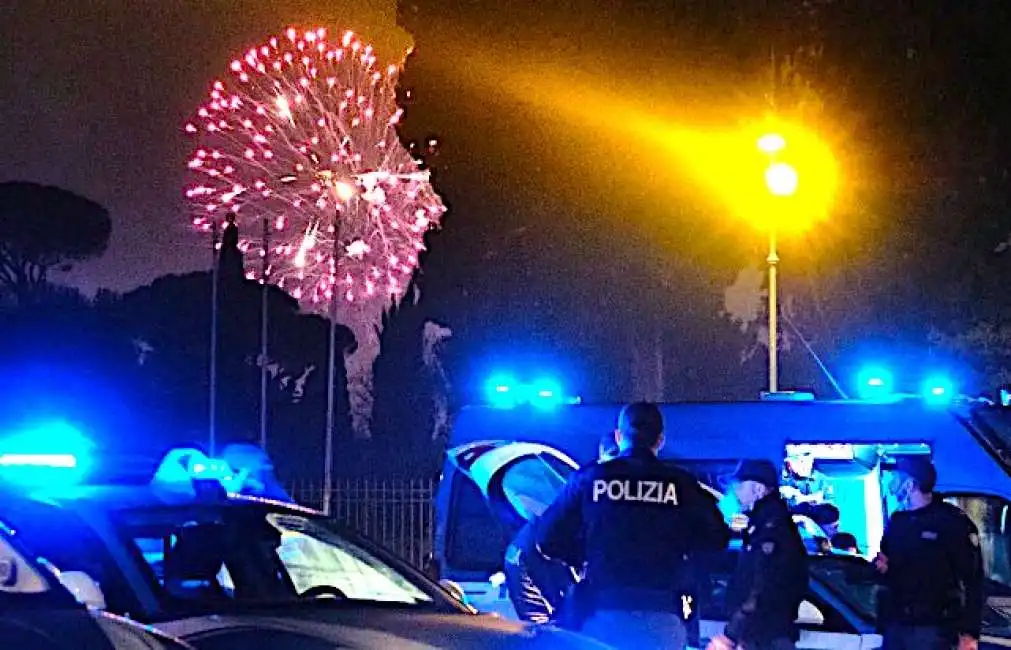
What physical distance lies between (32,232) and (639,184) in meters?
22.3

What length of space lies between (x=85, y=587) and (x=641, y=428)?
206cm

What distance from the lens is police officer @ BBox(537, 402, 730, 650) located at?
5582 millimetres

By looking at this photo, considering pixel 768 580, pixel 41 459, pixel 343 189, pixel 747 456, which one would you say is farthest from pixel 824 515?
pixel 343 189

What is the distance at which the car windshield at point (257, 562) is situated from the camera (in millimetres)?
5496

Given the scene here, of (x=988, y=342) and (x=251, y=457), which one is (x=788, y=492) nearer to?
(x=251, y=457)

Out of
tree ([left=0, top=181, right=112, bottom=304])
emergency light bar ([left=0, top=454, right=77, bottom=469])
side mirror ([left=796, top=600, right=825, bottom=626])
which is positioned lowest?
side mirror ([left=796, top=600, right=825, bottom=626])

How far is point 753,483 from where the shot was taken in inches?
253

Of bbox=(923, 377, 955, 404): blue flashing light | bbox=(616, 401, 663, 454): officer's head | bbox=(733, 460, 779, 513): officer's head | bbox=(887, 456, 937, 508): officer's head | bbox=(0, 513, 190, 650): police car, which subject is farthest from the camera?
bbox=(923, 377, 955, 404): blue flashing light

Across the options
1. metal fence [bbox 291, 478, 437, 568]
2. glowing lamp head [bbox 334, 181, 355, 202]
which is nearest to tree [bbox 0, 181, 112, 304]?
glowing lamp head [bbox 334, 181, 355, 202]

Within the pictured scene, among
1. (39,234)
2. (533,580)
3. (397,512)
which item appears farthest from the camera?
(39,234)

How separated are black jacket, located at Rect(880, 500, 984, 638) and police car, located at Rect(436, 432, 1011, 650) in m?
0.58

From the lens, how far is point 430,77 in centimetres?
2650

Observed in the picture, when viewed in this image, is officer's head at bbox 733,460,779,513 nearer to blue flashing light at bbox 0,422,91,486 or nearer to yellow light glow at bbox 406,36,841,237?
blue flashing light at bbox 0,422,91,486

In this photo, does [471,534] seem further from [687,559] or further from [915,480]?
[687,559]
